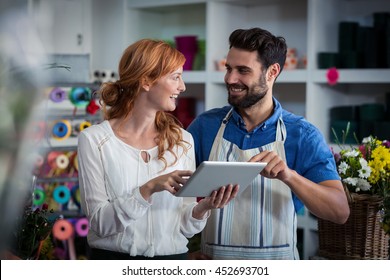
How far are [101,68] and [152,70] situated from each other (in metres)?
1.79

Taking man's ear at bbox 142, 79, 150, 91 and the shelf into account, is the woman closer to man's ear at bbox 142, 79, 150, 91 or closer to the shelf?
man's ear at bbox 142, 79, 150, 91

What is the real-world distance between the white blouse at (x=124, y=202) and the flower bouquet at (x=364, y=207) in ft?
1.10

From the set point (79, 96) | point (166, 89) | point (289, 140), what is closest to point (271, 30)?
point (79, 96)

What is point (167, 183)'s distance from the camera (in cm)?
94

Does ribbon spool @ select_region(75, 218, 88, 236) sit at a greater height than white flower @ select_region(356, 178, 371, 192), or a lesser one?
lesser

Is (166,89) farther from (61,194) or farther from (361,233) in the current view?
(61,194)

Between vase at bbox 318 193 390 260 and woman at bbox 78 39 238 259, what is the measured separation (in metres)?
0.32

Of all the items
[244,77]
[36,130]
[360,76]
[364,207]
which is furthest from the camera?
[360,76]

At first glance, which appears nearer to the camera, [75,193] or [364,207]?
[364,207]

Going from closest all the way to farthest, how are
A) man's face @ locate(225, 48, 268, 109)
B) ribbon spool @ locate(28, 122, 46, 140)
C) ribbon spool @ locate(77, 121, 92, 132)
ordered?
ribbon spool @ locate(28, 122, 46, 140), man's face @ locate(225, 48, 268, 109), ribbon spool @ locate(77, 121, 92, 132)

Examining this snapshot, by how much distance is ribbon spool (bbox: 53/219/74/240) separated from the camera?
2.25 metres

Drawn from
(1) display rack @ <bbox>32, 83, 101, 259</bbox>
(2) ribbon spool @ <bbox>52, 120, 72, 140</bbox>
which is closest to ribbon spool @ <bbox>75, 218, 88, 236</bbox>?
(1) display rack @ <bbox>32, 83, 101, 259</bbox>

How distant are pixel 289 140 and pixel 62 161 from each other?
1.44 m
